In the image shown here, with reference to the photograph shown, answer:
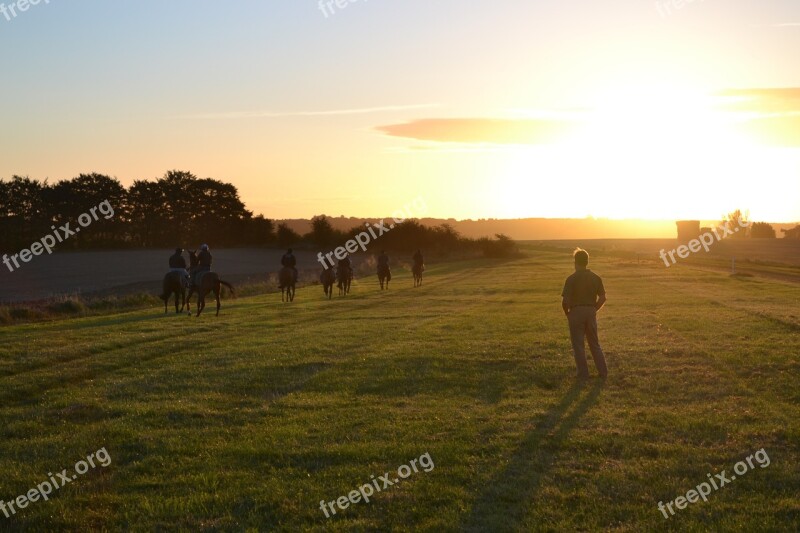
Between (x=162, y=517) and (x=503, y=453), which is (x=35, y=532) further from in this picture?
(x=503, y=453)

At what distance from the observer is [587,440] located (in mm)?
9117

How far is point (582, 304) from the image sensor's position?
13.0 m

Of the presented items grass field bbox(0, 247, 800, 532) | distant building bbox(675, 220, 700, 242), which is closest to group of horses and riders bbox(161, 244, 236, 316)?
grass field bbox(0, 247, 800, 532)

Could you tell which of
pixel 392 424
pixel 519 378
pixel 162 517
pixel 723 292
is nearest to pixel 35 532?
pixel 162 517

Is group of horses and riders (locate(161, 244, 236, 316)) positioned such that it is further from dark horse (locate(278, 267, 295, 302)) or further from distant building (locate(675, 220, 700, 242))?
distant building (locate(675, 220, 700, 242))

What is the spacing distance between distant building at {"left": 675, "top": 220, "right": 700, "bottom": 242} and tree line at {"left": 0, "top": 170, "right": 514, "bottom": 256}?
38.9m

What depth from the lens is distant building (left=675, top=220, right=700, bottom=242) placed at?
119250mm

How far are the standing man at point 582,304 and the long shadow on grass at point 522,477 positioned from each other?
2.20 meters

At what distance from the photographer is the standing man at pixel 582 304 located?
42.5ft

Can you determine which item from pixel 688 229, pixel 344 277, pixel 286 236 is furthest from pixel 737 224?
pixel 344 277

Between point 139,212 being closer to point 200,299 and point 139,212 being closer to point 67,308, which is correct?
point 67,308

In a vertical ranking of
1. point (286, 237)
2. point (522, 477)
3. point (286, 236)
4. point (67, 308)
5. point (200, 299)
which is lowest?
point (522, 477)

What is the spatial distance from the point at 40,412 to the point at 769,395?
33.9 ft

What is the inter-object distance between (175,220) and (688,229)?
74976mm
